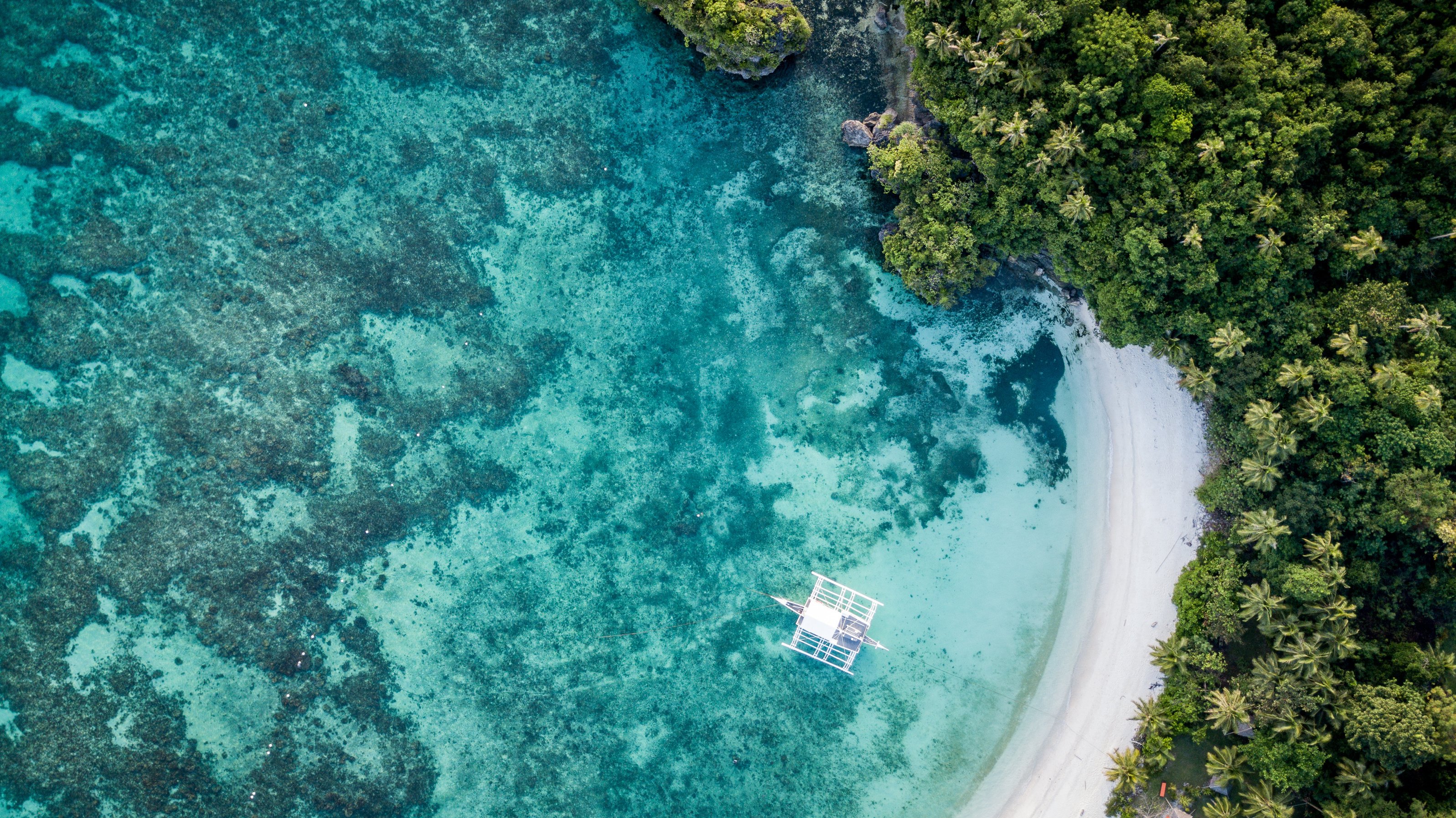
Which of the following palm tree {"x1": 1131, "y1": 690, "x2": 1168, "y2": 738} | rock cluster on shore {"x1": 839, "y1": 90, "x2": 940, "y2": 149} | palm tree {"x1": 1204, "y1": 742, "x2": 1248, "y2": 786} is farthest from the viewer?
rock cluster on shore {"x1": 839, "y1": 90, "x2": 940, "y2": 149}

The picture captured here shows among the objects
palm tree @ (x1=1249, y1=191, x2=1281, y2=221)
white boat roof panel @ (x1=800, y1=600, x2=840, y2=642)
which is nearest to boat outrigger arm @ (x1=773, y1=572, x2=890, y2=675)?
white boat roof panel @ (x1=800, y1=600, x2=840, y2=642)

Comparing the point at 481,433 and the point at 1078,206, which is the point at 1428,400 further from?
the point at 481,433

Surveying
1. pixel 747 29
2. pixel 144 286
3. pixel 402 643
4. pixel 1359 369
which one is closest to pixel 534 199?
pixel 747 29

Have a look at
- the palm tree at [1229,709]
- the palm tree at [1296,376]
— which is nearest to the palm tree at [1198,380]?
the palm tree at [1296,376]

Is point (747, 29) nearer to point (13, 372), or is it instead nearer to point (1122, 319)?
point (1122, 319)

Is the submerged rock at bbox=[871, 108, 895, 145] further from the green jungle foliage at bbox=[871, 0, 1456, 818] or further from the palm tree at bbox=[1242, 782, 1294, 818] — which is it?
the palm tree at bbox=[1242, 782, 1294, 818]

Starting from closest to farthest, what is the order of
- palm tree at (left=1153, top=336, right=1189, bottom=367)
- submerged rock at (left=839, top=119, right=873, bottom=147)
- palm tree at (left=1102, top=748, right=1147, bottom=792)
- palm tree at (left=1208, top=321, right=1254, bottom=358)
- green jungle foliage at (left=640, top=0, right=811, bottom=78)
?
palm tree at (left=1208, top=321, right=1254, bottom=358)
palm tree at (left=1153, top=336, right=1189, bottom=367)
palm tree at (left=1102, top=748, right=1147, bottom=792)
green jungle foliage at (left=640, top=0, right=811, bottom=78)
submerged rock at (left=839, top=119, right=873, bottom=147)

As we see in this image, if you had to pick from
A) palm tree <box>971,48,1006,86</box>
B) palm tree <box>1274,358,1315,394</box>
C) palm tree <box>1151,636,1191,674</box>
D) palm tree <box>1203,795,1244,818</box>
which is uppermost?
palm tree <box>971,48,1006,86</box>
